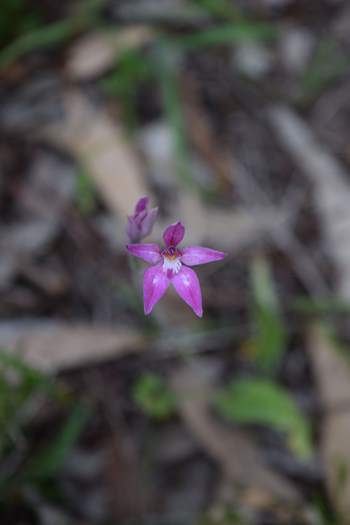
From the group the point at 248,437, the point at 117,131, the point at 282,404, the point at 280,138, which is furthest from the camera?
the point at 280,138

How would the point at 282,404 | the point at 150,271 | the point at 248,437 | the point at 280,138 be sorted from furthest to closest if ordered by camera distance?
the point at 280,138 < the point at 248,437 < the point at 282,404 < the point at 150,271

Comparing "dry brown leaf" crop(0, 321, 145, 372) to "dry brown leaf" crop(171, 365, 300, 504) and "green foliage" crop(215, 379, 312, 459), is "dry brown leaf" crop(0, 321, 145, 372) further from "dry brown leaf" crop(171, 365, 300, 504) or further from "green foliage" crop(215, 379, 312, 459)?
"green foliage" crop(215, 379, 312, 459)

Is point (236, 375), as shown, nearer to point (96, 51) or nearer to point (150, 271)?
point (150, 271)

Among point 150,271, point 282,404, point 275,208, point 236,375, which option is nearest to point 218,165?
point 275,208

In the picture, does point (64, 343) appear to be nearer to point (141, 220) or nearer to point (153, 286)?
point (141, 220)

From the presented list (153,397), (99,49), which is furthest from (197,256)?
(99,49)

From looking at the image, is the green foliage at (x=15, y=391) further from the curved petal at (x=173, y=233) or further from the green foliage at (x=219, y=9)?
the green foliage at (x=219, y=9)
